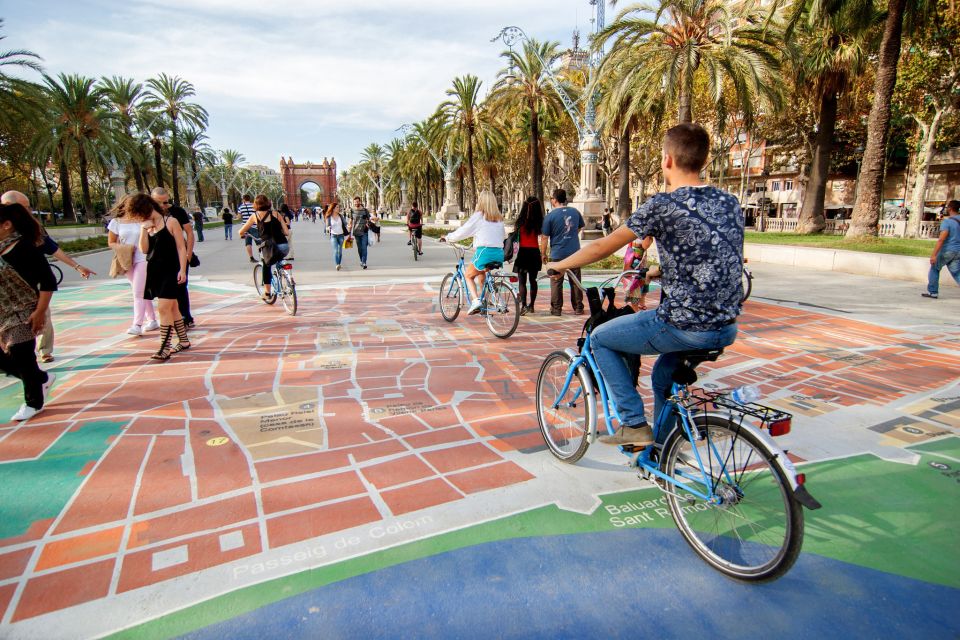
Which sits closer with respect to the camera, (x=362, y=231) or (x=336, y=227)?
(x=336, y=227)

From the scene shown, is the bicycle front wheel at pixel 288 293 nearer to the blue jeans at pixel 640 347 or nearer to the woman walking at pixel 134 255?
the woman walking at pixel 134 255

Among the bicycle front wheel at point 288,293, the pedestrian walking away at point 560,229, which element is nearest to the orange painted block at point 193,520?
the pedestrian walking away at point 560,229

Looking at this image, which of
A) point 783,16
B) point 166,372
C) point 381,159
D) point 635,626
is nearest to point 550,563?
point 635,626

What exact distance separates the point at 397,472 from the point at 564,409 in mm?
1192

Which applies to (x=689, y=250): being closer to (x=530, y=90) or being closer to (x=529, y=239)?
(x=529, y=239)

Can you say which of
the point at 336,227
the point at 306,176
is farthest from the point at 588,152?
the point at 306,176

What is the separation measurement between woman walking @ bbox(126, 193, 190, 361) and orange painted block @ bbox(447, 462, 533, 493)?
4355mm

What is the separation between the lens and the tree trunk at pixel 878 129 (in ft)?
50.7

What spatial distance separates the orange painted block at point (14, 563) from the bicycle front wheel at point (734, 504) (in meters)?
3.26

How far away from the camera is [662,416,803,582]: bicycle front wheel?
2354mm

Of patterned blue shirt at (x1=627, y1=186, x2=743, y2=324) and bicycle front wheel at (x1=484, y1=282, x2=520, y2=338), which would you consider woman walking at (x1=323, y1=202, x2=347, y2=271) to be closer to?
bicycle front wheel at (x1=484, y1=282, x2=520, y2=338)

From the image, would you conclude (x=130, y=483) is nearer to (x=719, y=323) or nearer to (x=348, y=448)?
(x=348, y=448)

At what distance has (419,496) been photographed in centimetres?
339

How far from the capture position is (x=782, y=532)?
2385 mm
